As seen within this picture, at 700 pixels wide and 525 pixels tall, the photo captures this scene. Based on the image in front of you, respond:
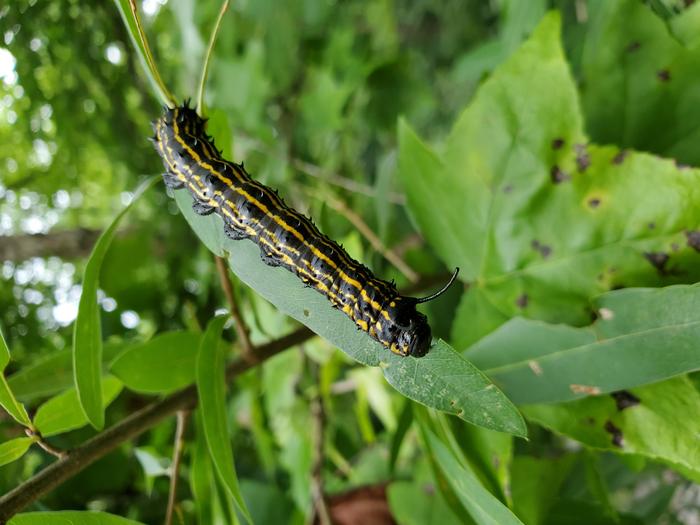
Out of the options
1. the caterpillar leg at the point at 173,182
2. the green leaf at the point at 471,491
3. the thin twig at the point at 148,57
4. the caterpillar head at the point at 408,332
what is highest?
the thin twig at the point at 148,57

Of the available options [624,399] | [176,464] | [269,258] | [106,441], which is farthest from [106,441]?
[624,399]

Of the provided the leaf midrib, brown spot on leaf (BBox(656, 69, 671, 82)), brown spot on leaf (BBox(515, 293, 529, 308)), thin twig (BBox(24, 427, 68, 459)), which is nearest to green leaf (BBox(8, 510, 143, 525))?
thin twig (BBox(24, 427, 68, 459))

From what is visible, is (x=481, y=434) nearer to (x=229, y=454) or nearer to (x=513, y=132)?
(x=229, y=454)

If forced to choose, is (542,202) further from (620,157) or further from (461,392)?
(461,392)

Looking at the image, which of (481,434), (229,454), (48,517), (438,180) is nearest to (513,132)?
(438,180)

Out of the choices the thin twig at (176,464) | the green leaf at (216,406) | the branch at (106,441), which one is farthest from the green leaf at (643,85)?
the thin twig at (176,464)

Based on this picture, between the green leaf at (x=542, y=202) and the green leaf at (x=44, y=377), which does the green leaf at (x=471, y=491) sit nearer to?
the green leaf at (x=542, y=202)
